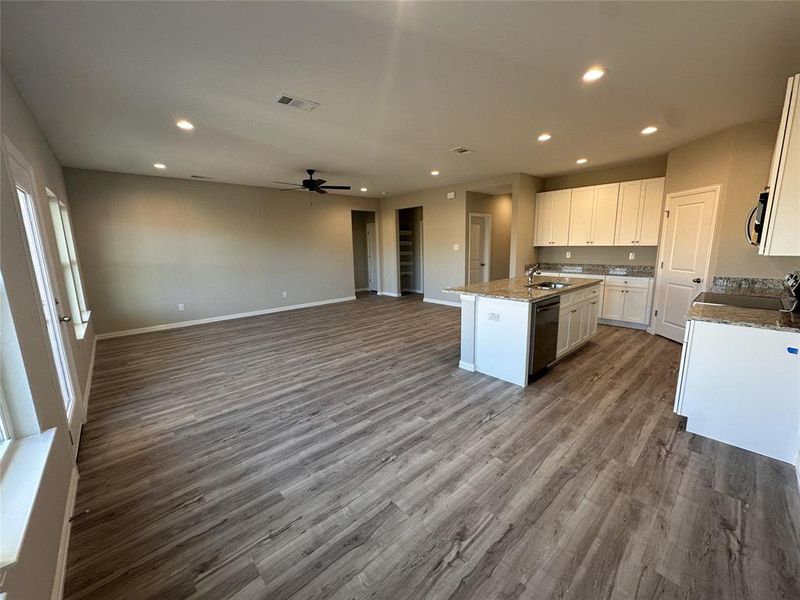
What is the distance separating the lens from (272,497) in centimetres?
192

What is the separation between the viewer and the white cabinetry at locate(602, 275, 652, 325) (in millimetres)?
5012

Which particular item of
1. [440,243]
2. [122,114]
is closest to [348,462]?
[122,114]

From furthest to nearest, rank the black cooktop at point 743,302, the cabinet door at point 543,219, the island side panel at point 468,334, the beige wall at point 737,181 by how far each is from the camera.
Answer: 1. the cabinet door at point 543,219
2. the island side panel at point 468,334
3. the beige wall at point 737,181
4. the black cooktop at point 743,302

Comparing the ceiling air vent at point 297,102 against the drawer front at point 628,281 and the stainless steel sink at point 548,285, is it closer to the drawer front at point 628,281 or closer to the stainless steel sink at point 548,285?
the stainless steel sink at point 548,285

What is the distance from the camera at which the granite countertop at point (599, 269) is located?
5.32 metres

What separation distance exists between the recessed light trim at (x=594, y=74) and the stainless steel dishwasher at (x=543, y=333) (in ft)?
6.20

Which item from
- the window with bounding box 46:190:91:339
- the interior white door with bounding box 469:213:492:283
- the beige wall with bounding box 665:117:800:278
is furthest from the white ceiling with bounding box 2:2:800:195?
the interior white door with bounding box 469:213:492:283

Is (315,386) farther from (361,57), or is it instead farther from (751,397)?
(751,397)

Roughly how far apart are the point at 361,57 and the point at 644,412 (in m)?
3.55

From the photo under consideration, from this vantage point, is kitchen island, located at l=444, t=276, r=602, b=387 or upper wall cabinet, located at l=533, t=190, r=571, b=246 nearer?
kitchen island, located at l=444, t=276, r=602, b=387

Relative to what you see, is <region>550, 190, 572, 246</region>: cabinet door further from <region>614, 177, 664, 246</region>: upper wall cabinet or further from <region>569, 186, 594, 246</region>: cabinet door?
<region>614, 177, 664, 246</region>: upper wall cabinet

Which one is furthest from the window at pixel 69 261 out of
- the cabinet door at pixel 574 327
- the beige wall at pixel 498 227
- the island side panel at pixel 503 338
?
the beige wall at pixel 498 227

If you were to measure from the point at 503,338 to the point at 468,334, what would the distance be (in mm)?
428

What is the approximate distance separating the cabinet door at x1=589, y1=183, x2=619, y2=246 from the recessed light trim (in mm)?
3448
